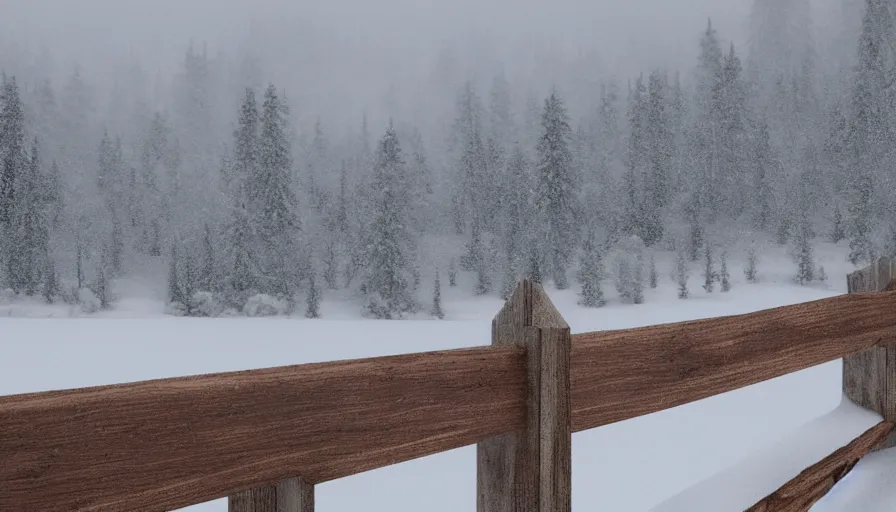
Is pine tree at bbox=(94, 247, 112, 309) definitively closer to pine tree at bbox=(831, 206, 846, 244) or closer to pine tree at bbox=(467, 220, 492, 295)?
pine tree at bbox=(467, 220, 492, 295)

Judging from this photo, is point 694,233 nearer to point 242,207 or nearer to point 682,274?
point 682,274

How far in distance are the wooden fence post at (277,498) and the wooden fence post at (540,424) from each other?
1.29ft

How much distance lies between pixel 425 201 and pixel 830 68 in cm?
730

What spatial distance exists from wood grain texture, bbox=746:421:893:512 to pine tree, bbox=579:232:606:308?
22.2 feet

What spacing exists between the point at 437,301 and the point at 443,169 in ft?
7.36

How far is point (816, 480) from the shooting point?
2.09 m

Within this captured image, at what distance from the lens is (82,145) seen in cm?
930

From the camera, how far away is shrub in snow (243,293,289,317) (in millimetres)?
9023

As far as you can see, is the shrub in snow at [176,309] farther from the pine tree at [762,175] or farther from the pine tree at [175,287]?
the pine tree at [762,175]

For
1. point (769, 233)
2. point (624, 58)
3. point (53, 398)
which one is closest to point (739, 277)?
point (769, 233)

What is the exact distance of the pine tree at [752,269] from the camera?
32.0 ft

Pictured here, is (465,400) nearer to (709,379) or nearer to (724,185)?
(709,379)

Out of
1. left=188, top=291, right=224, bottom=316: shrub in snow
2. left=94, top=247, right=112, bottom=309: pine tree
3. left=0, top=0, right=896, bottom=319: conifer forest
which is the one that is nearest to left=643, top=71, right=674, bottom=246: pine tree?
left=0, top=0, right=896, bottom=319: conifer forest

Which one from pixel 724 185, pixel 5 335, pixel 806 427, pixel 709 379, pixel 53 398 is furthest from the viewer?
pixel 724 185
